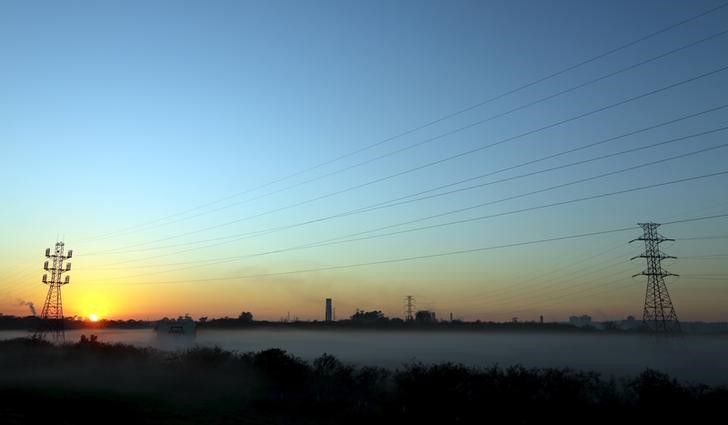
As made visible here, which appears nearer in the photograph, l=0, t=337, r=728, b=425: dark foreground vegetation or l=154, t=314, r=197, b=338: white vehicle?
l=0, t=337, r=728, b=425: dark foreground vegetation

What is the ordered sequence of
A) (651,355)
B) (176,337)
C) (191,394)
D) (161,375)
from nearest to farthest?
1. (191,394)
2. (161,375)
3. (651,355)
4. (176,337)

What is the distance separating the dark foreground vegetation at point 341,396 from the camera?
75.8 feet

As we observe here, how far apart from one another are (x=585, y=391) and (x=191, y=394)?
2211 centimetres

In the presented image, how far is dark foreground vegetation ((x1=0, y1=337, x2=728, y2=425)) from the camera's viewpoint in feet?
75.8

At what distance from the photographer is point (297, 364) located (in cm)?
3597

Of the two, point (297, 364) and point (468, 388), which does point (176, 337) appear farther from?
→ point (468, 388)

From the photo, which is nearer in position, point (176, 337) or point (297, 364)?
point (297, 364)

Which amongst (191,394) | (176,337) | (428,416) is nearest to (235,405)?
(191,394)

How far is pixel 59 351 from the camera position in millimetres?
56219

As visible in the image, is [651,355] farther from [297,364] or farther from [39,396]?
[39,396]

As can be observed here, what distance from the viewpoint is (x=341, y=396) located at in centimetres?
3042

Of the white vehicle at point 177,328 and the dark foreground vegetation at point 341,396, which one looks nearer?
the dark foreground vegetation at point 341,396

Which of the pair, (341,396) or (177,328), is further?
(177,328)

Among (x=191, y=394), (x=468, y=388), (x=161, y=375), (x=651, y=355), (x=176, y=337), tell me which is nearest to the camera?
(x=468, y=388)
